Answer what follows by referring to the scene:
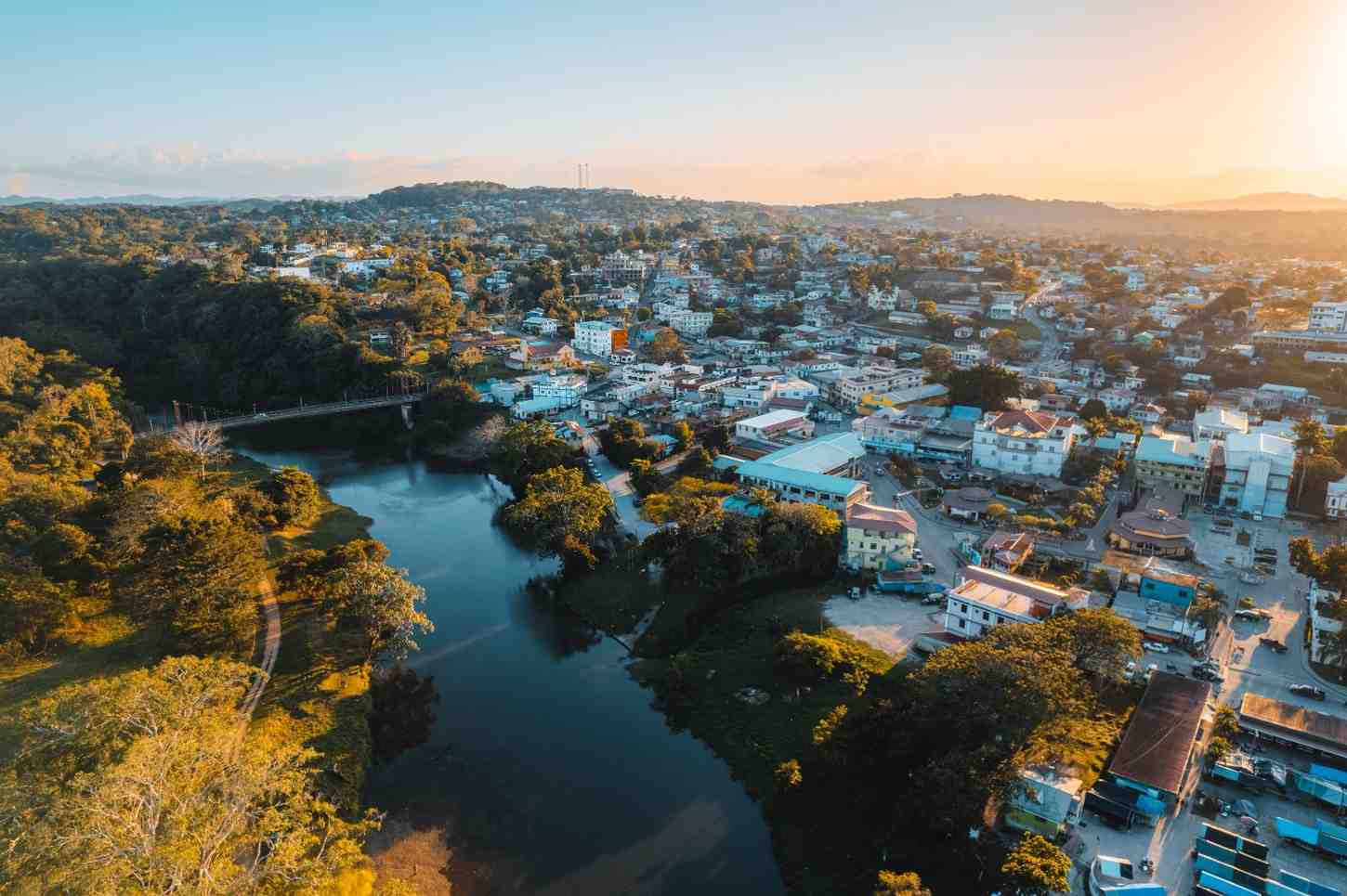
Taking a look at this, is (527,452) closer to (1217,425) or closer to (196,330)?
(1217,425)

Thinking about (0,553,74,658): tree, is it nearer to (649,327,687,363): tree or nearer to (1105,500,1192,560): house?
(1105,500,1192,560): house

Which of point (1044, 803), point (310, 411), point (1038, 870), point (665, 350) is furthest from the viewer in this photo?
point (665, 350)

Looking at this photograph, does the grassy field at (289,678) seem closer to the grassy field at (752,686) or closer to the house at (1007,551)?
the grassy field at (752,686)

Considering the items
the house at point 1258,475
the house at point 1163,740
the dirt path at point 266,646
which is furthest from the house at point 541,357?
the house at point 1163,740

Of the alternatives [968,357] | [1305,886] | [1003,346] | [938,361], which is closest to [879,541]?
[1305,886]

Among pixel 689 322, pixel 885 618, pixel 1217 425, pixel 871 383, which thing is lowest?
pixel 885 618

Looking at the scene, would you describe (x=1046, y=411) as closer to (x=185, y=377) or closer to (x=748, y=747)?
(x=748, y=747)

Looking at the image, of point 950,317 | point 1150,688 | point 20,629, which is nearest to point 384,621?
point 20,629
